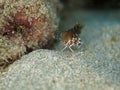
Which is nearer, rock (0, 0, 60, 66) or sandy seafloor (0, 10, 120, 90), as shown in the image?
sandy seafloor (0, 10, 120, 90)

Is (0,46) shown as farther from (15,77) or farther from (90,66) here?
(90,66)

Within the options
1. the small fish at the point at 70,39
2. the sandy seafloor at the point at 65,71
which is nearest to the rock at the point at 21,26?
the sandy seafloor at the point at 65,71

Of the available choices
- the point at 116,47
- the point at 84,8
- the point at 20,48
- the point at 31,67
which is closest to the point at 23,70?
the point at 31,67

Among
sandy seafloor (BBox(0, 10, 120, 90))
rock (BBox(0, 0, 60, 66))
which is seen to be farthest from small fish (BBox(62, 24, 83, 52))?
rock (BBox(0, 0, 60, 66))

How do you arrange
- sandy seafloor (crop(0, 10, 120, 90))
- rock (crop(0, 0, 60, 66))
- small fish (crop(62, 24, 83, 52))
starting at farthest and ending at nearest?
small fish (crop(62, 24, 83, 52)), rock (crop(0, 0, 60, 66)), sandy seafloor (crop(0, 10, 120, 90))

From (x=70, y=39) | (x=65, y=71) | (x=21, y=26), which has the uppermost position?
(x=21, y=26)

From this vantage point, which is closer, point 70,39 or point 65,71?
point 65,71

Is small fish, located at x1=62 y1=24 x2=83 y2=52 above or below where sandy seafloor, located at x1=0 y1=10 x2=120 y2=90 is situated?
above

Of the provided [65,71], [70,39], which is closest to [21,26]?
[70,39]

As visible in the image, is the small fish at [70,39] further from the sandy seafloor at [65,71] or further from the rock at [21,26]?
the rock at [21,26]

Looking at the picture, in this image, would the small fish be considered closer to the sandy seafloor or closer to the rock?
the sandy seafloor

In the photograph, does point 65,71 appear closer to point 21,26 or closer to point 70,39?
point 70,39
